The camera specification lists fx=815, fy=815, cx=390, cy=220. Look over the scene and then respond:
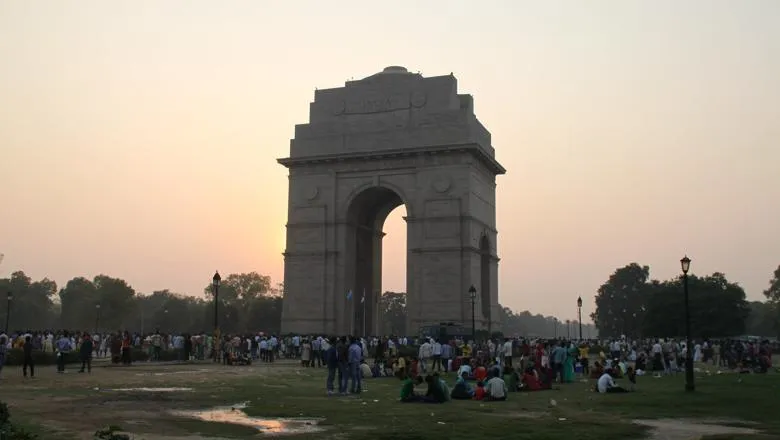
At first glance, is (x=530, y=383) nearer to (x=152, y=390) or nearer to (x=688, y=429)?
(x=688, y=429)

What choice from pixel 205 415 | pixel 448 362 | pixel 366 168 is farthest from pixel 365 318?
pixel 205 415

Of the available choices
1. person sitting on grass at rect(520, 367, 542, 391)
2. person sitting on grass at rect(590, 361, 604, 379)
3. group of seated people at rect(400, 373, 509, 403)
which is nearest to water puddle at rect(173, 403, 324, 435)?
group of seated people at rect(400, 373, 509, 403)

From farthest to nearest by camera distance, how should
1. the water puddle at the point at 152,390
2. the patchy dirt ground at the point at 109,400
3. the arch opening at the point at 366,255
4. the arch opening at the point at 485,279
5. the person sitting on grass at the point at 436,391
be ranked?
the arch opening at the point at 485,279 < the arch opening at the point at 366,255 < the water puddle at the point at 152,390 < the person sitting on grass at the point at 436,391 < the patchy dirt ground at the point at 109,400

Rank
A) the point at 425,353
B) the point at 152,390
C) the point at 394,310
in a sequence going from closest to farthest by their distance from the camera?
the point at 152,390, the point at 425,353, the point at 394,310

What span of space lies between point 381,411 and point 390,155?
1462 inches

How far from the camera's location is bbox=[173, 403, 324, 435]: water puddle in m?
12.7

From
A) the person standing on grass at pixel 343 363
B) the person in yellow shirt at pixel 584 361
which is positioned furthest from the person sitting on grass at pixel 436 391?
the person in yellow shirt at pixel 584 361

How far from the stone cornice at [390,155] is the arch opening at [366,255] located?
2.31 m

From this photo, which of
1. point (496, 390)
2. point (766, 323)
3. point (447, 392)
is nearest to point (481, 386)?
point (496, 390)

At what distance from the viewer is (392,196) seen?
56219 mm

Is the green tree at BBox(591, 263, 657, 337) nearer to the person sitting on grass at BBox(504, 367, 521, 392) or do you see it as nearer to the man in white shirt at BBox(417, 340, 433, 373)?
the man in white shirt at BBox(417, 340, 433, 373)

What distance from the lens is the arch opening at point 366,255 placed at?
5356cm

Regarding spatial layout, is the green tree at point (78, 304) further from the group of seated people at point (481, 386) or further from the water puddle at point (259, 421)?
the water puddle at point (259, 421)

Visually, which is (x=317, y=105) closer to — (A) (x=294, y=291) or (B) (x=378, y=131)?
(B) (x=378, y=131)
